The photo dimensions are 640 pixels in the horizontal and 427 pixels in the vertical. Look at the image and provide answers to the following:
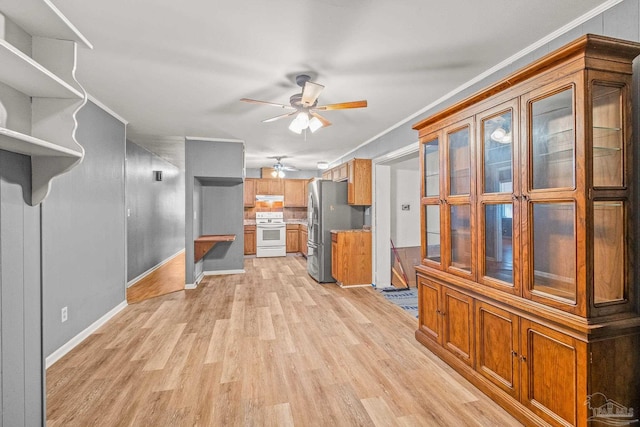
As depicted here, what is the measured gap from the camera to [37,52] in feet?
4.52

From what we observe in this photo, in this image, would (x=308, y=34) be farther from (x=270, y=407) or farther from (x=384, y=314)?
(x=384, y=314)

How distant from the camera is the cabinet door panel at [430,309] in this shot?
8.59 ft

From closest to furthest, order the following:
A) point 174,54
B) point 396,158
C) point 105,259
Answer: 1. point 174,54
2. point 105,259
3. point 396,158

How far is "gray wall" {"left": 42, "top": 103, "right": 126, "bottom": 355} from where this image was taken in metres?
2.60

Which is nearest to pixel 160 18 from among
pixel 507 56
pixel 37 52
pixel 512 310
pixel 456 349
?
pixel 37 52

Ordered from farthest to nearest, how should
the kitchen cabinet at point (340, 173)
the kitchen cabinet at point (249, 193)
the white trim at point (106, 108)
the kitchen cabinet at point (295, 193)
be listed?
the kitchen cabinet at point (295, 193)
the kitchen cabinet at point (249, 193)
the kitchen cabinet at point (340, 173)
the white trim at point (106, 108)

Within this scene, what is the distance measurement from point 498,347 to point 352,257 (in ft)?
10.1

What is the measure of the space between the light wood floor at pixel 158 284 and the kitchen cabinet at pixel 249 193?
2462 mm

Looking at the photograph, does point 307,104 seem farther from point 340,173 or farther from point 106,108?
point 340,173

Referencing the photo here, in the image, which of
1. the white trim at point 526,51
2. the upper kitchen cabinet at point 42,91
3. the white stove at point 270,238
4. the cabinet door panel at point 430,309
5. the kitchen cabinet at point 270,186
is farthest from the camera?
the kitchen cabinet at point 270,186

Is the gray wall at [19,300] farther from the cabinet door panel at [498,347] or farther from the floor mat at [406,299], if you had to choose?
the floor mat at [406,299]

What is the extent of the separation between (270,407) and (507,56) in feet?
10.4

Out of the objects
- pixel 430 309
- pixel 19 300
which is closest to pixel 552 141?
pixel 430 309

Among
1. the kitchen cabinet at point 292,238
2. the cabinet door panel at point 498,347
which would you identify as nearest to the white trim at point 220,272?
the kitchen cabinet at point 292,238
